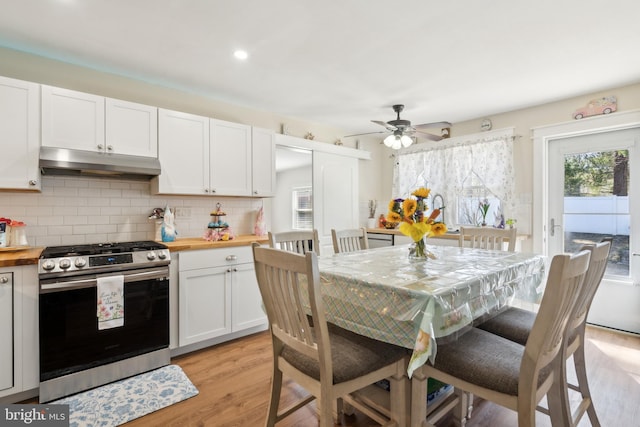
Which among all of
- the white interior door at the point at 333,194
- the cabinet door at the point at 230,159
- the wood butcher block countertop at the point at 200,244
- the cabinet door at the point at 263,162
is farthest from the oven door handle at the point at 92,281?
the white interior door at the point at 333,194

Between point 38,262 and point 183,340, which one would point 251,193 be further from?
point 38,262

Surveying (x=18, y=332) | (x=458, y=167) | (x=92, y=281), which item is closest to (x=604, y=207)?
(x=458, y=167)

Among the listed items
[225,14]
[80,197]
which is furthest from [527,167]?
[80,197]

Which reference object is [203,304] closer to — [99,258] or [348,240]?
[99,258]

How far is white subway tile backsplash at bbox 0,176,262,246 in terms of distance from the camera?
8.14 feet

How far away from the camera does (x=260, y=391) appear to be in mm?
2146

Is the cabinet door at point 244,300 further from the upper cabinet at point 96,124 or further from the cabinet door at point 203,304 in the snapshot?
the upper cabinet at point 96,124

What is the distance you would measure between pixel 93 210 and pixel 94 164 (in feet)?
1.81

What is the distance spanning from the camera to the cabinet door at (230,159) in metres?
3.09

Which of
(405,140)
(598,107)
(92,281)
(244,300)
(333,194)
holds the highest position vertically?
(598,107)

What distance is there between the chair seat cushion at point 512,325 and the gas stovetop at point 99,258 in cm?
226

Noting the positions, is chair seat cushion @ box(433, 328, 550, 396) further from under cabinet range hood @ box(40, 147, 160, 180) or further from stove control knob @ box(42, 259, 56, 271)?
under cabinet range hood @ box(40, 147, 160, 180)

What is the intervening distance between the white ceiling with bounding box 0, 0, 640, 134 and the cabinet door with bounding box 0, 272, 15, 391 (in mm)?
1641

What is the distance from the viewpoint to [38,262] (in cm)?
201
